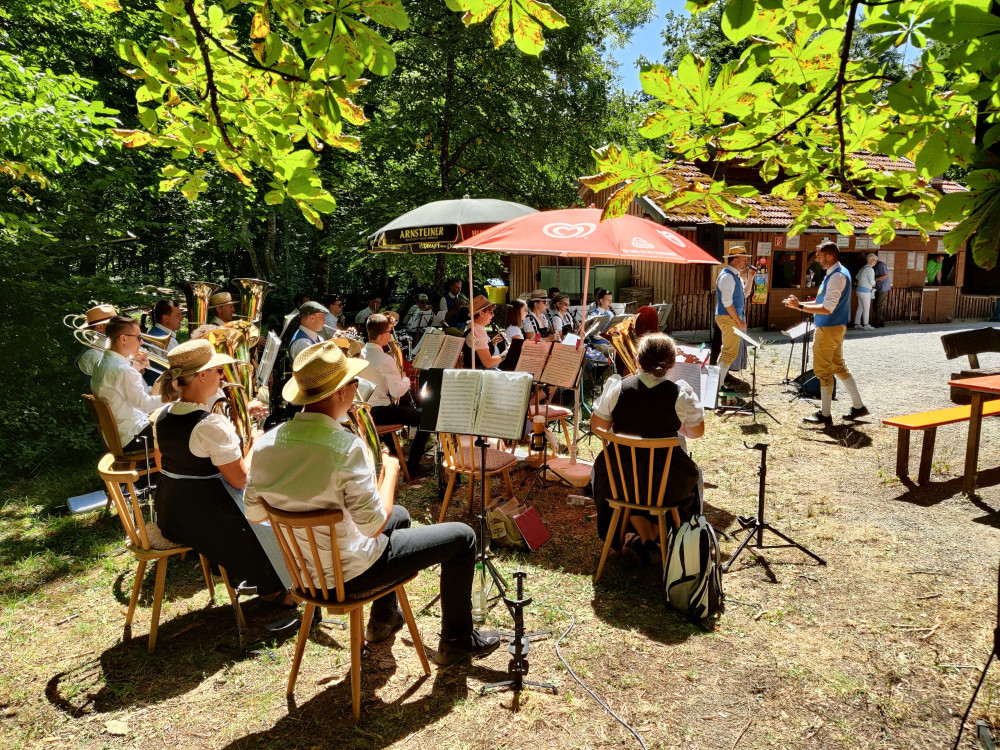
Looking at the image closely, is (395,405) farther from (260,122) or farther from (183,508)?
(260,122)

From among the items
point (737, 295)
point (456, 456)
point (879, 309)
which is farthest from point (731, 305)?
point (879, 309)

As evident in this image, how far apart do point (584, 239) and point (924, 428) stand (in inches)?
138

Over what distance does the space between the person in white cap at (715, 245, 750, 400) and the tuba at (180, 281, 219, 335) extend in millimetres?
6477

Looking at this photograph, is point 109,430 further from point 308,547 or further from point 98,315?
point 308,547

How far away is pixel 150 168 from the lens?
12.5 m

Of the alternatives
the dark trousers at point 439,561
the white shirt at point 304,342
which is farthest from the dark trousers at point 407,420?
the dark trousers at point 439,561

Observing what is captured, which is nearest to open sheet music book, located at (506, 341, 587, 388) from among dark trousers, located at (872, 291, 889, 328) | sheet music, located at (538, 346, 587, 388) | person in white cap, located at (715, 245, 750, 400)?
sheet music, located at (538, 346, 587, 388)

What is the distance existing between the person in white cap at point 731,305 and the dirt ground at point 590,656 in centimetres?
368

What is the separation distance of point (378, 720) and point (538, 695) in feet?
2.62

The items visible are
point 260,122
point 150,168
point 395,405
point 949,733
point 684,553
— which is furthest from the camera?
point 150,168

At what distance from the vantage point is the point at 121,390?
4.80 meters

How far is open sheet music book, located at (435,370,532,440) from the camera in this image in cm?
420

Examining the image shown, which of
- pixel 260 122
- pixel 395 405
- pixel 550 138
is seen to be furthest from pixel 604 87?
pixel 260 122

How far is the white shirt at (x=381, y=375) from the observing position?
238 inches
